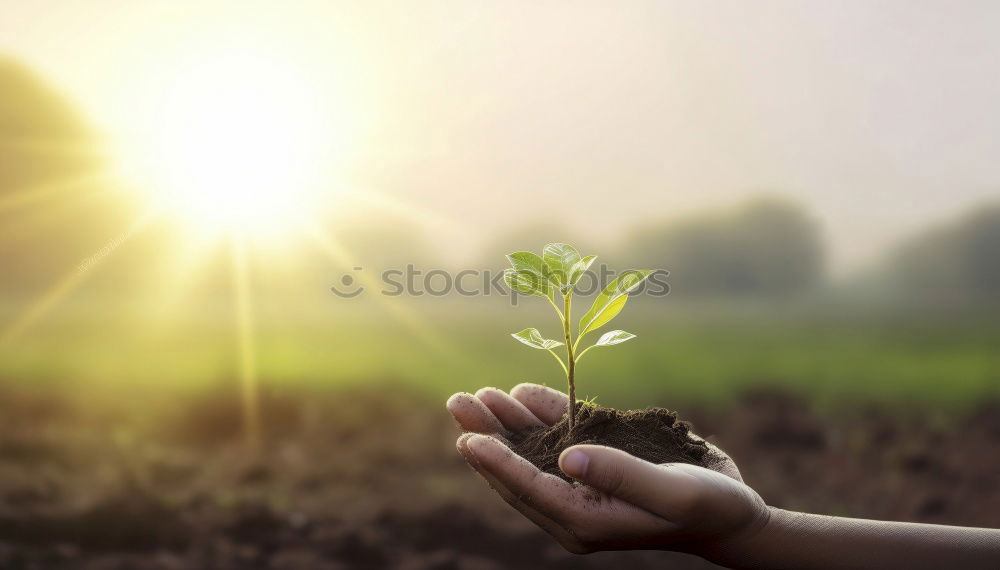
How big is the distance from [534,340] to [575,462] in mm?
594

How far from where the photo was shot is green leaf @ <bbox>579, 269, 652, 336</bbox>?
2.10 metres

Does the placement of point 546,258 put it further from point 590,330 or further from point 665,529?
point 665,529

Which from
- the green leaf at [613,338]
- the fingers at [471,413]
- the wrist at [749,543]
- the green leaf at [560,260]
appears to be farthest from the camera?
the fingers at [471,413]

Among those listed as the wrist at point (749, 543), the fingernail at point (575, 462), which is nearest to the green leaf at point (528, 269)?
the fingernail at point (575, 462)

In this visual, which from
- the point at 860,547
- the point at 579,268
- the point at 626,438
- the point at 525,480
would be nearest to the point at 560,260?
the point at 579,268

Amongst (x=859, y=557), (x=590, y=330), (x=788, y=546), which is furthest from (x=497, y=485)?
(x=859, y=557)

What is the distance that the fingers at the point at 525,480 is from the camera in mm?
1787

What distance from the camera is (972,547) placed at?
2016mm

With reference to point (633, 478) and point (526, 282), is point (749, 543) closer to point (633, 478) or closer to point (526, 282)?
point (633, 478)

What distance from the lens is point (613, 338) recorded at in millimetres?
2100

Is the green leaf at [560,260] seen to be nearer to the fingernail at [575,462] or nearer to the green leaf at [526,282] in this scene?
the green leaf at [526,282]

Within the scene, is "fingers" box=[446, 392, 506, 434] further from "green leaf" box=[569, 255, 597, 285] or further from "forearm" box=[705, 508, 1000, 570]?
"forearm" box=[705, 508, 1000, 570]

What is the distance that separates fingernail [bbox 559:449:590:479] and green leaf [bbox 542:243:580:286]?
0.69 m

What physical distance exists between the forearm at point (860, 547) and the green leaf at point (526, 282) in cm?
94
